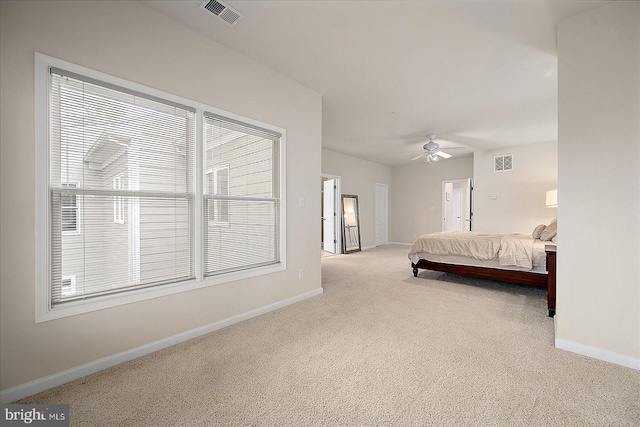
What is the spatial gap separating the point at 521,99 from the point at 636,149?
2240 mm

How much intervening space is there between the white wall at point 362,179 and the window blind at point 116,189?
Answer: 15.4 ft

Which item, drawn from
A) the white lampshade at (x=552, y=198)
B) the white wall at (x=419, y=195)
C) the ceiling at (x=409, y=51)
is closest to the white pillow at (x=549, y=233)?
the white lampshade at (x=552, y=198)

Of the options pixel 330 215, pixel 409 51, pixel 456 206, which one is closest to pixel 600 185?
pixel 409 51

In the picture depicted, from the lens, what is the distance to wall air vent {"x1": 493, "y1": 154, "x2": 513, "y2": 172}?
644 cm

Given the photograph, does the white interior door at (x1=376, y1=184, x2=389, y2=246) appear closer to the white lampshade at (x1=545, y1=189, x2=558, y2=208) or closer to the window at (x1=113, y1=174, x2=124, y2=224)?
the white lampshade at (x1=545, y1=189, x2=558, y2=208)

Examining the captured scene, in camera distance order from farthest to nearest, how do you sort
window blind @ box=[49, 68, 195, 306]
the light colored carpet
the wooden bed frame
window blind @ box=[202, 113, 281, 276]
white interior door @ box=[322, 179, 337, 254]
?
1. white interior door @ box=[322, 179, 337, 254]
2. the wooden bed frame
3. window blind @ box=[202, 113, 281, 276]
4. window blind @ box=[49, 68, 195, 306]
5. the light colored carpet

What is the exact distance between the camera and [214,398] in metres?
1.61

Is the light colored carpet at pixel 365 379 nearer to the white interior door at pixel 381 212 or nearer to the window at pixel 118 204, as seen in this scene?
the window at pixel 118 204


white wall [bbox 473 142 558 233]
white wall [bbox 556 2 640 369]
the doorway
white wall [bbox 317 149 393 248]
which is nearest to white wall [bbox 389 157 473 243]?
white wall [bbox 317 149 393 248]

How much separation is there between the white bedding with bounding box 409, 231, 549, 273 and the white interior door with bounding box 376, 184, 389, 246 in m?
3.98

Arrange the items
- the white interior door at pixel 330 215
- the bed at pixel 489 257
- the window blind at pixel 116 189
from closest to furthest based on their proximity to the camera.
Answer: the window blind at pixel 116 189 < the bed at pixel 489 257 < the white interior door at pixel 330 215

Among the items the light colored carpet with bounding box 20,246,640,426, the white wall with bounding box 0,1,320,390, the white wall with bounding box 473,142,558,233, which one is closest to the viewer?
the light colored carpet with bounding box 20,246,640,426

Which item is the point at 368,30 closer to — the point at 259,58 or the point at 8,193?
the point at 259,58

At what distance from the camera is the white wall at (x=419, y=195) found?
7.88 meters
